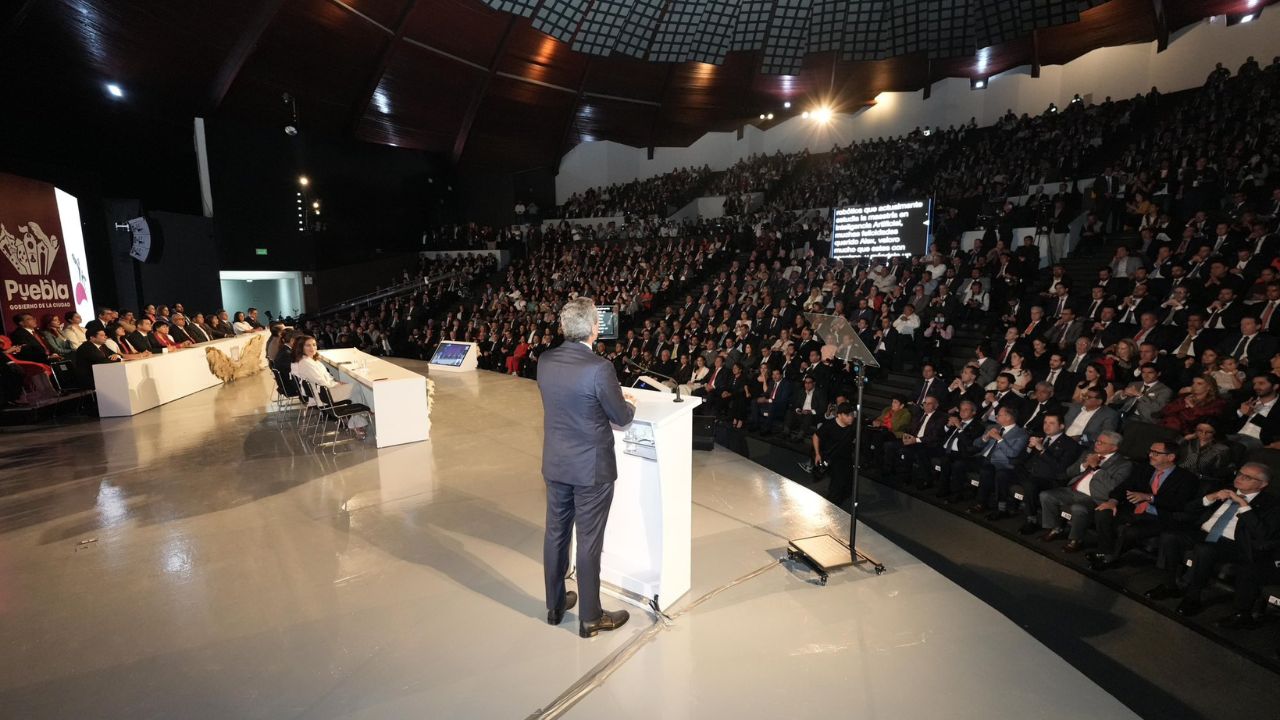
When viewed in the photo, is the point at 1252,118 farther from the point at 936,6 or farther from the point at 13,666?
the point at 13,666

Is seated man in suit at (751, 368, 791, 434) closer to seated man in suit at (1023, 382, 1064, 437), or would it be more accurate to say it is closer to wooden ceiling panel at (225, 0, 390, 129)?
seated man in suit at (1023, 382, 1064, 437)

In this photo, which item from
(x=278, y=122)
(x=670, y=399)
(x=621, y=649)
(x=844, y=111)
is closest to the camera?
(x=621, y=649)

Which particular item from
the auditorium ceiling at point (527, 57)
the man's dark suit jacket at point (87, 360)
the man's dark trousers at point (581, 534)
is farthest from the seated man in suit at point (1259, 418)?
the auditorium ceiling at point (527, 57)

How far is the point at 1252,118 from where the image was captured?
34.6 feet

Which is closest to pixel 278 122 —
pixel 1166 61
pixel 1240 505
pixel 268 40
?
pixel 268 40

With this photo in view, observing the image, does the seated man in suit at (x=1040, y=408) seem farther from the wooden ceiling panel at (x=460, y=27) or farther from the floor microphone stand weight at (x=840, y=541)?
the wooden ceiling panel at (x=460, y=27)

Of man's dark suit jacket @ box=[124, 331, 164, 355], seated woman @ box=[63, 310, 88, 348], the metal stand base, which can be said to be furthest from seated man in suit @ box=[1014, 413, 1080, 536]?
seated woman @ box=[63, 310, 88, 348]

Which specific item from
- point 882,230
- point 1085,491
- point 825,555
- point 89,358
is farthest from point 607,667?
point 882,230

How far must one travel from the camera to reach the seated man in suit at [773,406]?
22.4 feet

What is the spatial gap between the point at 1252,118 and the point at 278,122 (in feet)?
69.2

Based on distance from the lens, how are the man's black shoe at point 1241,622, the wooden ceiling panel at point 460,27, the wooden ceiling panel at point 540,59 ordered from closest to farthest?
the man's black shoe at point 1241,622
the wooden ceiling panel at point 460,27
the wooden ceiling panel at point 540,59

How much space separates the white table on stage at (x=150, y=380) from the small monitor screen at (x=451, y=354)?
3.67 meters

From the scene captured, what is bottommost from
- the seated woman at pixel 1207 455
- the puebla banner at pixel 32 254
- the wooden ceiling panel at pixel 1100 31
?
the seated woman at pixel 1207 455

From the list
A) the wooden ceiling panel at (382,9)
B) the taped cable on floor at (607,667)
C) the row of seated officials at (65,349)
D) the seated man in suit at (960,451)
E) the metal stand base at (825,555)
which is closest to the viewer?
the taped cable on floor at (607,667)
